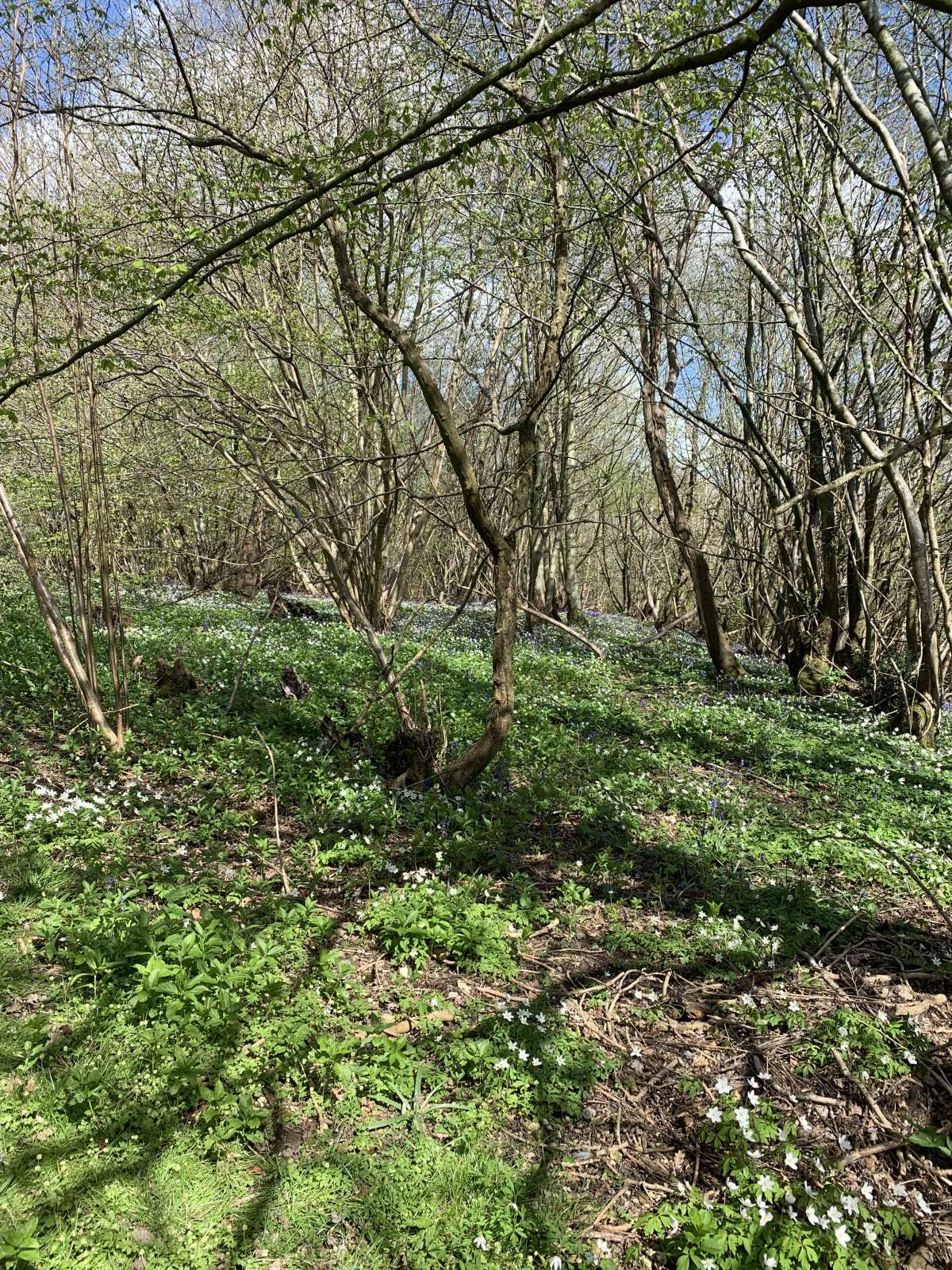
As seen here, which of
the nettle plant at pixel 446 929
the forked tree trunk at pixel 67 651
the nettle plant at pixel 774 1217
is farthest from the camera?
the forked tree trunk at pixel 67 651

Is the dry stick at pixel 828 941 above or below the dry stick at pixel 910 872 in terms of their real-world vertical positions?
below

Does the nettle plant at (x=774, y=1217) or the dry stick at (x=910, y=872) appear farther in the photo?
→ the dry stick at (x=910, y=872)

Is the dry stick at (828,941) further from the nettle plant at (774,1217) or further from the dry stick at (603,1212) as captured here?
the dry stick at (603,1212)

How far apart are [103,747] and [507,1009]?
3595 mm

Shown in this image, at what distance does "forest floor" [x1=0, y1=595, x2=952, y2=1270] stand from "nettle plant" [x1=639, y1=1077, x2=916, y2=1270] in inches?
0.5

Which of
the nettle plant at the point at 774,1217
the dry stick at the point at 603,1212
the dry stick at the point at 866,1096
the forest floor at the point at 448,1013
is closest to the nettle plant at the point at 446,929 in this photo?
the forest floor at the point at 448,1013

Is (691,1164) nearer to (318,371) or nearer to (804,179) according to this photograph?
(804,179)

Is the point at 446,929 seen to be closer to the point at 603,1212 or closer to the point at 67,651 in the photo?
the point at 603,1212

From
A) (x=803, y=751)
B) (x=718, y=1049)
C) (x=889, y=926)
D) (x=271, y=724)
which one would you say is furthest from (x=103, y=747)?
(x=803, y=751)

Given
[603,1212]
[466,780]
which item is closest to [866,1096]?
[603,1212]

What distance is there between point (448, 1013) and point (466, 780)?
2.32 m

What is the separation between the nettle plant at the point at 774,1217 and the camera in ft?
7.70

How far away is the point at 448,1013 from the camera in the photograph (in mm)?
3309

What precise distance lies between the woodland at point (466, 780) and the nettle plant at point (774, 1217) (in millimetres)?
18
